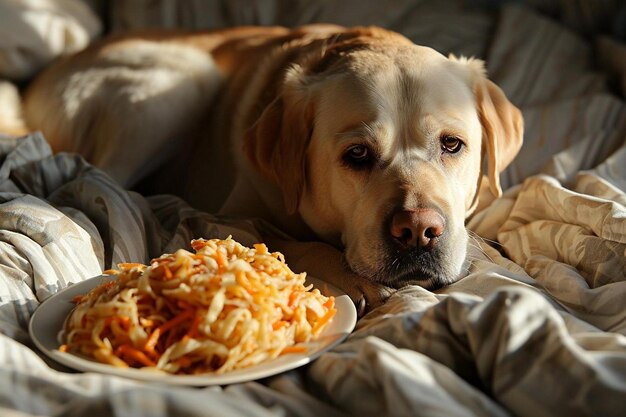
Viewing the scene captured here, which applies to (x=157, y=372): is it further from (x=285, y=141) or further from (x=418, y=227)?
(x=285, y=141)

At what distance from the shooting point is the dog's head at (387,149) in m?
1.74

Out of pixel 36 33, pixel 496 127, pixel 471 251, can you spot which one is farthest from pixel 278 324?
pixel 36 33

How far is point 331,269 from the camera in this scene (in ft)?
6.10

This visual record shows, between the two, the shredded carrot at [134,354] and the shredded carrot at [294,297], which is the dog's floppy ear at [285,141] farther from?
the shredded carrot at [134,354]

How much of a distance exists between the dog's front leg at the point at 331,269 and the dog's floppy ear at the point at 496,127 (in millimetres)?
541

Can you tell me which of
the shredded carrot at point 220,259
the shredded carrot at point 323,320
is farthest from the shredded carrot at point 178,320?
the shredded carrot at point 323,320

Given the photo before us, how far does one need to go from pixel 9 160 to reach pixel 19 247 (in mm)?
608

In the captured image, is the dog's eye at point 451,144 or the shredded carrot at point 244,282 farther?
the dog's eye at point 451,144

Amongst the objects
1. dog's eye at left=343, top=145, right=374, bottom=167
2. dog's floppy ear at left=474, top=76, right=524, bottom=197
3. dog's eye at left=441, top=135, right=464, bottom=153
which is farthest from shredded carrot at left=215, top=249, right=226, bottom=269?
dog's floppy ear at left=474, top=76, right=524, bottom=197

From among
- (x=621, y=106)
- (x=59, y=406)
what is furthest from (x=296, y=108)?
(x=621, y=106)

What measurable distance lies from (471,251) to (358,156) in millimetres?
404

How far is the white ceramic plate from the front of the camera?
4.06 ft

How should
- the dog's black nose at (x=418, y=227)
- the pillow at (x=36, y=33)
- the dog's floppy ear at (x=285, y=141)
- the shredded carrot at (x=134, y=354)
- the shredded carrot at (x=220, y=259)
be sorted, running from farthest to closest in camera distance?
the pillow at (x=36, y=33) → the dog's floppy ear at (x=285, y=141) → the dog's black nose at (x=418, y=227) → the shredded carrot at (x=220, y=259) → the shredded carrot at (x=134, y=354)

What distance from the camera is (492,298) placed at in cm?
126
